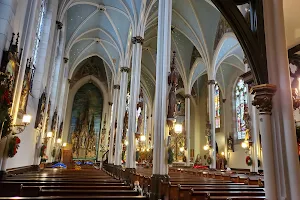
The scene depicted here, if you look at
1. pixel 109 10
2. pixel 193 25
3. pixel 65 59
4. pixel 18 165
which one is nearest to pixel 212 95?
pixel 193 25

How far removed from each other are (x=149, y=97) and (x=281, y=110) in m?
28.1

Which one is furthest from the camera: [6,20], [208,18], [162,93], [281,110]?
[208,18]

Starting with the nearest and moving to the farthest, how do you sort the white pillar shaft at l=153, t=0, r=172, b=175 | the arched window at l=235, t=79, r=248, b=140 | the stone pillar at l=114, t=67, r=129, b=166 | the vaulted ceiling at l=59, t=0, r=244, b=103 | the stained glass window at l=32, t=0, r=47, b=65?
1. the white pillar shaft at l=153, t=0, r=172, b=175
2. the stained glass window at l=32, t=0, r=47, b=65
3. the stone pillar at l=114, t=67, r=129, b=166
4. the vaulted ceiling at l=59, t=0, r=244, b=103
5. the arched window at l=235, t=79, r=248, b=140

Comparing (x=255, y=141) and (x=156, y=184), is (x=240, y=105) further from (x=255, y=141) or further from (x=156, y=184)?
(x=156, y=184)

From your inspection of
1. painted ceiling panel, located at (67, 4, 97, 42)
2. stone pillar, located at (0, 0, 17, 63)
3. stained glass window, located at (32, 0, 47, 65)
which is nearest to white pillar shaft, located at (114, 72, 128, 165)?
painted ceiling panel, located at (67, 4, 97, 42)

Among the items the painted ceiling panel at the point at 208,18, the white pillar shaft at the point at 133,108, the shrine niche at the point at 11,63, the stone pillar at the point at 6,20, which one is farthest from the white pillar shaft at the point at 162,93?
the painted ceiling panel at the point at 208,18

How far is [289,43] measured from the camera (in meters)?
6.33

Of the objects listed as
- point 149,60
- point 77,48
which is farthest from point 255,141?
point 77,48

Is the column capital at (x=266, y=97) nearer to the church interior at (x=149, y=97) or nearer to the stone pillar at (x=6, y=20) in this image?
the church interior at (x=149, y=97)

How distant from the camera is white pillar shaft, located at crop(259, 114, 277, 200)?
11.2 feet

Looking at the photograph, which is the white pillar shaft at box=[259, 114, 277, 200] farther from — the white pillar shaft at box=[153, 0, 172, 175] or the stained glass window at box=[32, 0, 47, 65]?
the stained glass window at box=[32, 0, 47, 65]

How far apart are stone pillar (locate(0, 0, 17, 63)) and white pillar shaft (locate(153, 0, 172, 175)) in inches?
213

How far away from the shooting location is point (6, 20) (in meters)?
6.37

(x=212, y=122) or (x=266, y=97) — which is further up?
A: (x=212, y=122)
